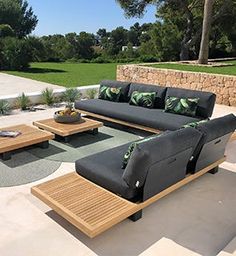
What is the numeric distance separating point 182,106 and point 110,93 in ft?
6.84

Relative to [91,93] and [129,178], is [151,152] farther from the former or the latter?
[91,93]

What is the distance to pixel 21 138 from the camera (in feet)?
17.8

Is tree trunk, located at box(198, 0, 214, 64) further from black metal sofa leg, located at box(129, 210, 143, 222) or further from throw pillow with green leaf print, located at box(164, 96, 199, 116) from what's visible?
black metal sofa leg, located at box(129, 210, 143, 222)

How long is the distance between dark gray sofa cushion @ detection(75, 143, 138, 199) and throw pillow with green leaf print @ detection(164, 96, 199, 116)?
2459mm

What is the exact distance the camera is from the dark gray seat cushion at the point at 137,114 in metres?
6.06

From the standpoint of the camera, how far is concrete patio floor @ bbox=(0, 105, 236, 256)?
3.17m

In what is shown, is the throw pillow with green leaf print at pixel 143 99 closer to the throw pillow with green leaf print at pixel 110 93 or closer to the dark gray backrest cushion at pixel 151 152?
the throw pillow with green leaf print at pixel 110 93

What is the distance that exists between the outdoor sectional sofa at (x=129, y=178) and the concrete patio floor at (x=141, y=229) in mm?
252

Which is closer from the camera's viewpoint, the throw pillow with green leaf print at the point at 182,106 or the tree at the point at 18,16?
the throw pillow with green leaf print at the point at 182,106

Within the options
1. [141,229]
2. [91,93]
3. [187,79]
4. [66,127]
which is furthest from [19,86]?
[141,229]

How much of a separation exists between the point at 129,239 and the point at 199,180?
1.82 metres

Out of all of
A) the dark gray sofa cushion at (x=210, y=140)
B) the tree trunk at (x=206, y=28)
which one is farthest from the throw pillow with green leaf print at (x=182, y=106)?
the tree trunk at (x=206, y=28)

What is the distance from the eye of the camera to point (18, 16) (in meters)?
35.1

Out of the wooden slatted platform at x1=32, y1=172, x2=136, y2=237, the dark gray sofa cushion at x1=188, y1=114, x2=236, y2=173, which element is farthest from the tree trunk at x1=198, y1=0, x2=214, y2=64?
the wooden slatted platform at x1=32, y1=172, x2=136, y2=237
